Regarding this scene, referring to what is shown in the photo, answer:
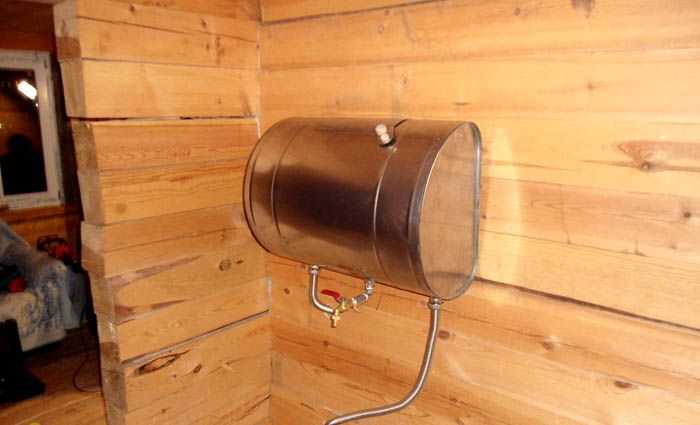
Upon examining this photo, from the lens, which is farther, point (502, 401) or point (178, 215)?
point (178, 215)

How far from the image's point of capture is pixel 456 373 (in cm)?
147

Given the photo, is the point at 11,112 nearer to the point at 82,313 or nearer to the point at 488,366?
the point at 82,313

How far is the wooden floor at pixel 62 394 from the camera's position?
2.77 m

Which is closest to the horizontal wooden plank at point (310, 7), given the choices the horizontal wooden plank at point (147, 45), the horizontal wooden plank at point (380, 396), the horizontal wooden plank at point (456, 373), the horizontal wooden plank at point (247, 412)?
the horizontal wooden plank at point (147, 45)

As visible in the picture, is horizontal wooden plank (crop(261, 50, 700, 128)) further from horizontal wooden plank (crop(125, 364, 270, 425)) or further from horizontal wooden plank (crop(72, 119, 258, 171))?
horizontal wooden plank (crop(125, 364, 270, 425))

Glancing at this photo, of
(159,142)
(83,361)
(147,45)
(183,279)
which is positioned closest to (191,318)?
(183,279)

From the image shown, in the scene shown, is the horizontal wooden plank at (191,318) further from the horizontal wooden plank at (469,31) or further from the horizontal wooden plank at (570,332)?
the horizontal wooden plank at (469,31)

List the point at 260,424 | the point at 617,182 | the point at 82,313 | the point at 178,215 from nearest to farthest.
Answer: the point at 617,182 → the point at 178,215 → the point at 260,424 → the point at 82,313

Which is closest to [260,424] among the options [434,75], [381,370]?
[381,370]

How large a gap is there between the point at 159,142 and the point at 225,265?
47 centimetres

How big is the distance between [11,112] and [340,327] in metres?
4.20

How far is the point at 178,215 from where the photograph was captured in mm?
1584

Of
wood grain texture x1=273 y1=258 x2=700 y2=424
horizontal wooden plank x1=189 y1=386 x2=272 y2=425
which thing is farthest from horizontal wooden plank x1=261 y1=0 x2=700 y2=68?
horizontal wooden plank x1=189 y1=386 x2=272 y2=425

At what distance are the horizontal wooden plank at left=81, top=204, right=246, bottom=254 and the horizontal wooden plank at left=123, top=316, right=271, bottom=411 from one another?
0.36 metres
